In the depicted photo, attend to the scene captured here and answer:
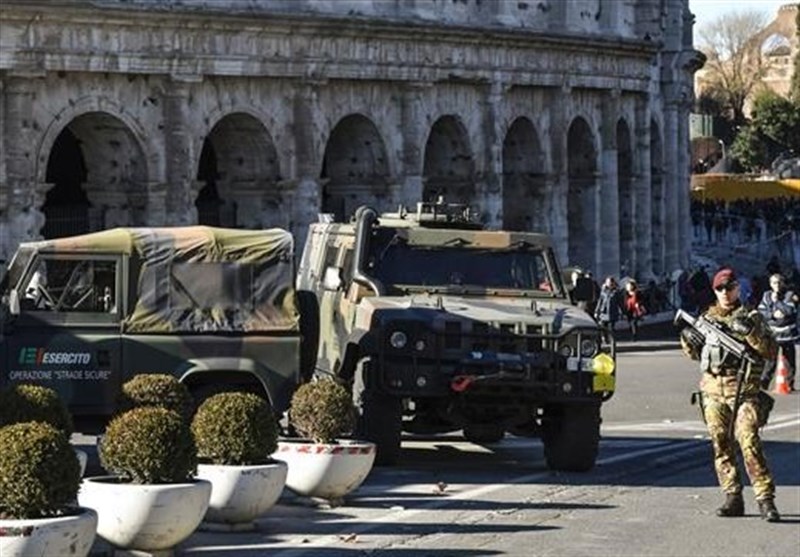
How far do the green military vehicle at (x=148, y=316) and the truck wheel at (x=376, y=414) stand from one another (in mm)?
957

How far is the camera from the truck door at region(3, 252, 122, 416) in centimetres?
2031

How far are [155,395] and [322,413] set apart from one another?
132 cm

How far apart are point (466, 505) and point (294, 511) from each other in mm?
1553

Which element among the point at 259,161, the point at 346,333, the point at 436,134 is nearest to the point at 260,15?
the point at 259,161

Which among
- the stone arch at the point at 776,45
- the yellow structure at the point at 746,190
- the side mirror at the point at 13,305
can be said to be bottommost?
the side mirror at the point at 13,305

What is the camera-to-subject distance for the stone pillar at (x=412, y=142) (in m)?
49.8

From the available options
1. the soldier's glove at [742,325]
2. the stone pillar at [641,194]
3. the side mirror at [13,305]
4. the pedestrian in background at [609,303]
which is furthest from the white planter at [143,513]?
the stone pillar at [641,194]

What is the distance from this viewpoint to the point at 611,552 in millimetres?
16797

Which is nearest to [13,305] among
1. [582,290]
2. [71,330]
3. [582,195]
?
→ [71,330]

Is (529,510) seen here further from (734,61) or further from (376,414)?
(734,61)

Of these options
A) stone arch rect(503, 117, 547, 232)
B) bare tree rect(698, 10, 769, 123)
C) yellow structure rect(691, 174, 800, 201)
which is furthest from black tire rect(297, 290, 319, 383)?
bare tree rect(698, 10, 769, 123)

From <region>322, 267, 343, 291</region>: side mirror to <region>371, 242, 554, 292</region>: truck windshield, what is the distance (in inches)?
15.4

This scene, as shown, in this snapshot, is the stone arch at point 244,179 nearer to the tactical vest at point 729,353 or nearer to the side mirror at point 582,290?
the side mirror at point 582,290

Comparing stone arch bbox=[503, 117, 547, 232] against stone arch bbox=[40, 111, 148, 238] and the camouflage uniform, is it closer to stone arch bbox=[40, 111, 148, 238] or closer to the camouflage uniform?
stone arch bbox=[40, 111, 148, 238]
